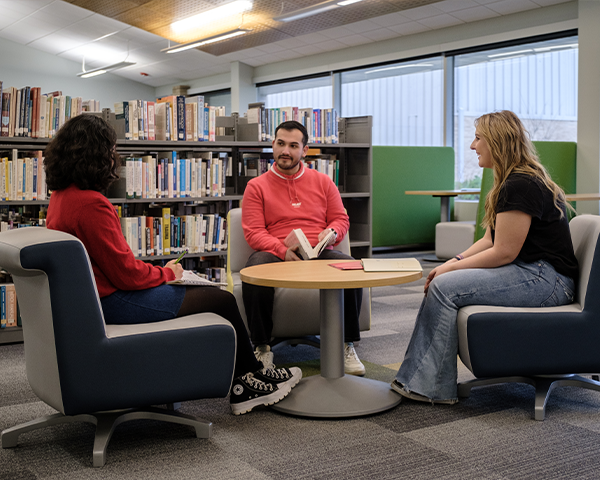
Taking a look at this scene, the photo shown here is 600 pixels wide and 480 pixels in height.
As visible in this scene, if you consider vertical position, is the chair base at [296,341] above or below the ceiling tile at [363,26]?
below

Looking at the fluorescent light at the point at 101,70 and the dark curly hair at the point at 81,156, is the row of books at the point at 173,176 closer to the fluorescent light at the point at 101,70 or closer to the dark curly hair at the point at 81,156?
the dark curly hair at the point at 81,156

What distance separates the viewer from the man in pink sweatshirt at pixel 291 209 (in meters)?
3.17

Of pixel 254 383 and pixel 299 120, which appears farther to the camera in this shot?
pixel 299 120

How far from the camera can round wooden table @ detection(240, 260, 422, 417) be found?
229 centimetres

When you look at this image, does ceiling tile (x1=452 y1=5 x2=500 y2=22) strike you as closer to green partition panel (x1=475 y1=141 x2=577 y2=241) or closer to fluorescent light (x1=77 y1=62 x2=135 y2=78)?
green partition panel (x1=475 y1=141 x2=577 y2=241)

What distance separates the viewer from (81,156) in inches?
83.3

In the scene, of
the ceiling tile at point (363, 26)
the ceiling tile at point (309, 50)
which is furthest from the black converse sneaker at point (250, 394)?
the ceiling tile at point (309, 50)

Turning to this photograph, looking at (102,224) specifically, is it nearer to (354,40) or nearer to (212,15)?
(212,15)

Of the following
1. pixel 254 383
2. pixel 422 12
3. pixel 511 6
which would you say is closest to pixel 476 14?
pixel 511 6

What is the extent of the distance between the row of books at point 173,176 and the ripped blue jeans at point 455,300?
2255 millimetres

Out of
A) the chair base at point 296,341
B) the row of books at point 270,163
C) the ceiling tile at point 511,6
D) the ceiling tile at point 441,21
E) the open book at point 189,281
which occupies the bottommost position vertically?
the chair base at point 296,341

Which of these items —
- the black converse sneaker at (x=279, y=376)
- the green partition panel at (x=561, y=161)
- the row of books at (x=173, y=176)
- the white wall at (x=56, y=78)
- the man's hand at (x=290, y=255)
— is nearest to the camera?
the black converse sneaker at (x=279, y=376)

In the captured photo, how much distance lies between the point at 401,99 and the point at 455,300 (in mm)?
7804

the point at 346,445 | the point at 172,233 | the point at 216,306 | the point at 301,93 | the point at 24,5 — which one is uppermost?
the point at 24,5
